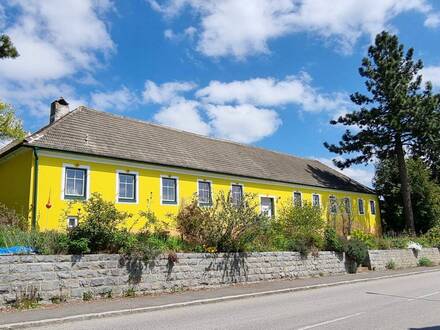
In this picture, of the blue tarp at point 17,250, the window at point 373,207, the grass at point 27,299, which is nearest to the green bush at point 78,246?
the blue tarp at point 17,250

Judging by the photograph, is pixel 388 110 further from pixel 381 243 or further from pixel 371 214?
pixel 381 243

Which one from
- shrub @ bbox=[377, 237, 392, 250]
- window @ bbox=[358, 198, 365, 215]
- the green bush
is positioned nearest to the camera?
the green bush

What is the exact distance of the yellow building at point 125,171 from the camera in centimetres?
2005

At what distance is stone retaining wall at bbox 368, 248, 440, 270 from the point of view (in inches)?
942

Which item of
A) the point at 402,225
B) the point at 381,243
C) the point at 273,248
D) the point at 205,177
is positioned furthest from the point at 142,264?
the point at 402,225

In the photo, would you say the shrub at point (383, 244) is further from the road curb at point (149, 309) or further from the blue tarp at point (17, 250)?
the blue tarp at point (17, 250)

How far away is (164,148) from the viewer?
2733 cm

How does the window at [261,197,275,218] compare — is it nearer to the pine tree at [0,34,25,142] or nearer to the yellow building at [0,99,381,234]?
the yellow building at [0,99,381,234]

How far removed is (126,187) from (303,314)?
1465 centimetres

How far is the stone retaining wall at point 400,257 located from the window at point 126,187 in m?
12.8

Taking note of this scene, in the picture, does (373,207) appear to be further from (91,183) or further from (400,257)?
(91,183)

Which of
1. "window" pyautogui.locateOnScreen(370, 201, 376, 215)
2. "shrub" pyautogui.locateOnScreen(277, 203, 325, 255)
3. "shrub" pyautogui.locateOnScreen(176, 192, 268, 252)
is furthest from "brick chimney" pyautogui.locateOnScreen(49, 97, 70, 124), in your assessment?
"window" pyautogui.locateOnScreen(370, 201, 376, 215)

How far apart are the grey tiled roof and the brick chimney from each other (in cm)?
63

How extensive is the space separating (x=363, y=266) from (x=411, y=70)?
20.8 metres
